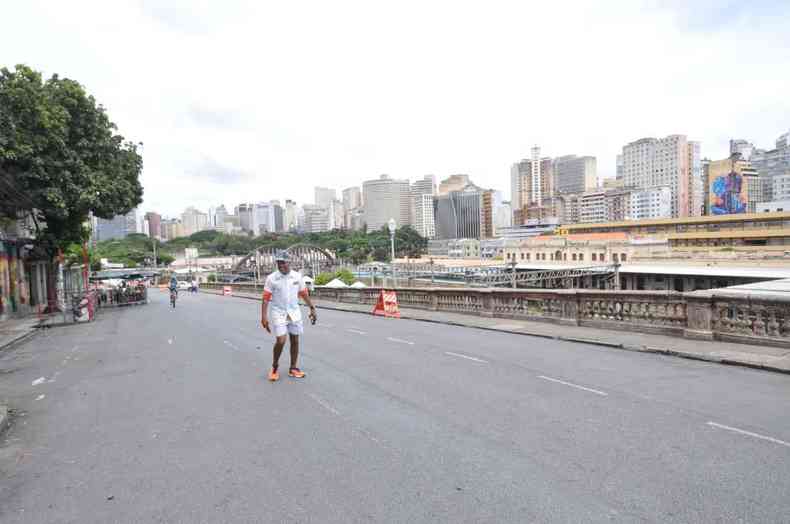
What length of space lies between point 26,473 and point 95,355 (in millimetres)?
8676

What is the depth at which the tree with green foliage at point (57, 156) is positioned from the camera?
22.7 meters

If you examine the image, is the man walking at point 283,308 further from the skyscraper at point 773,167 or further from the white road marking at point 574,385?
the skyscraper at point 773,167

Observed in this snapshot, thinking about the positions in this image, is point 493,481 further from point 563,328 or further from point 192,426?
point 563,328

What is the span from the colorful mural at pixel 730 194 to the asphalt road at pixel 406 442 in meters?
139

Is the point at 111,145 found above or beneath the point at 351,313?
above

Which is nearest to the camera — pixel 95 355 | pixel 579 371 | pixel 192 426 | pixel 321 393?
pixel 192 426

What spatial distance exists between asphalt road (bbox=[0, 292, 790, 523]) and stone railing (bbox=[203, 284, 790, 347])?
213cm

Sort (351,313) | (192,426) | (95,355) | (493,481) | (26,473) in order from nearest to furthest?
(493,481) < (26,473) < (192,426) < (95,355) < (351,313)

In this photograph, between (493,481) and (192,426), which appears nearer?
(493,481)

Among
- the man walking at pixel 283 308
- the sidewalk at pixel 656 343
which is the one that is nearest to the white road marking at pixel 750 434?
the sidewalk at pixel 656 343

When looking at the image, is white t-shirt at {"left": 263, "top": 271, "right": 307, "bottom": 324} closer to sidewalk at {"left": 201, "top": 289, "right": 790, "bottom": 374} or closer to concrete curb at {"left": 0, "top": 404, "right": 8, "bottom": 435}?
concrete curb at {"left": 0, "top": 404, "right": 8, "bottom": 435}

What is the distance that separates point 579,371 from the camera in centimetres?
901

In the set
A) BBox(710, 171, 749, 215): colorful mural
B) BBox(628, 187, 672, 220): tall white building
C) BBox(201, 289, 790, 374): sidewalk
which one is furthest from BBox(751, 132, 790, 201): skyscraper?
BBox(201, 289, 790, 374): sidewalk

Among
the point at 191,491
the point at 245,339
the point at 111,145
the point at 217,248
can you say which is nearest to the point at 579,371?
the point at 191,491
